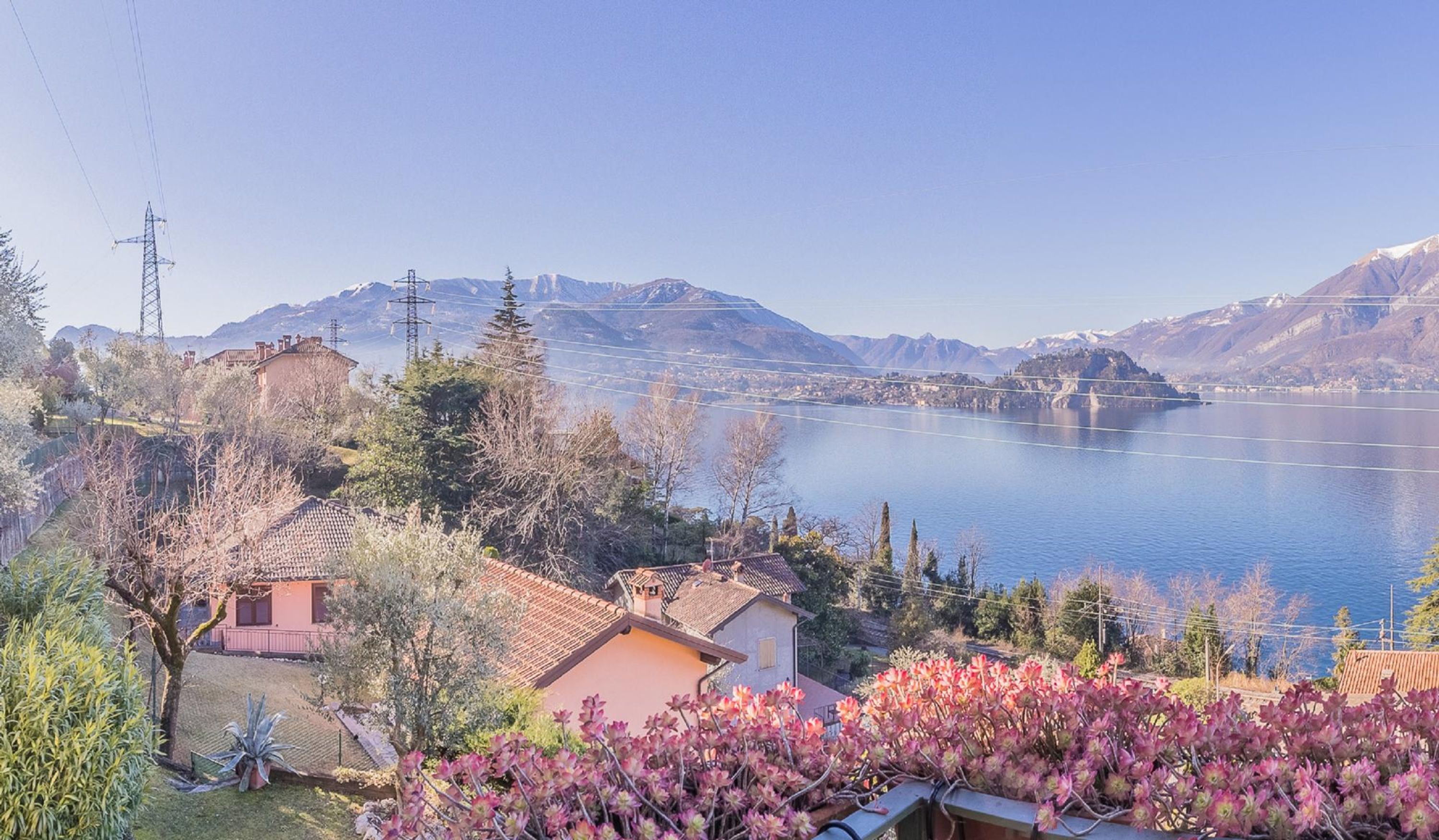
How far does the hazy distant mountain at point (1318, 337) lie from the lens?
11331cm

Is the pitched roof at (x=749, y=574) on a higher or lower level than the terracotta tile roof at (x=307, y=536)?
lower

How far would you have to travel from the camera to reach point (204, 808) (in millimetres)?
9477

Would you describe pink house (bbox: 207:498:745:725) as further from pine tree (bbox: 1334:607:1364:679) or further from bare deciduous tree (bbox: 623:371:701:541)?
pine tree (bbox: 1334:607:1364:679)

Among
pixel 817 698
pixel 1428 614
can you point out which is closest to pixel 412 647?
pixel 817 698

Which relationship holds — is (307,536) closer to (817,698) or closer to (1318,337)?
(817,698)

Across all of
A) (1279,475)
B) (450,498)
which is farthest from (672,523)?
(1279,475)

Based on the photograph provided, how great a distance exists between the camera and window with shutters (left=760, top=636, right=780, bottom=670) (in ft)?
69.0

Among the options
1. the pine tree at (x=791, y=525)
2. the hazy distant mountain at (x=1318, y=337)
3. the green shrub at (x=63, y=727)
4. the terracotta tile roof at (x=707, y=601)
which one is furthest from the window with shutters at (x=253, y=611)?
the hazy distant mountain at (x=1318, y=337)

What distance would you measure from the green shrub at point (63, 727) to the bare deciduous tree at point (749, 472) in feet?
109

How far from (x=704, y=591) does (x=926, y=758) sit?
20.4 metres

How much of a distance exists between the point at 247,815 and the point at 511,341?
29.2 metres

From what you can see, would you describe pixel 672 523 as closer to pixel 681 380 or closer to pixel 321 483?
pixel 321 483

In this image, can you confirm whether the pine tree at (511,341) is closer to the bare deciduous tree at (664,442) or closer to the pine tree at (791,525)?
the bare deciduous tree at (664,442)

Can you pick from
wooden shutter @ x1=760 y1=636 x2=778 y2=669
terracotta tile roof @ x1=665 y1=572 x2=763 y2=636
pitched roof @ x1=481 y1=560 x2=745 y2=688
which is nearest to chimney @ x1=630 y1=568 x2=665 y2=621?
terracotta tile roof @ x1=665 y1=572 x2=763 y2=636
